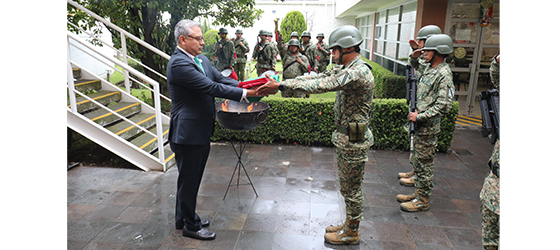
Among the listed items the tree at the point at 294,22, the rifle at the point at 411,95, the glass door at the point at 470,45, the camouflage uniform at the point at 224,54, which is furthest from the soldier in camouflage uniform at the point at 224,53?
the tree at the point at 294,22

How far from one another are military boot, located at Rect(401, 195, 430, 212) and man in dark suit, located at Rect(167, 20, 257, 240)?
7.96ft

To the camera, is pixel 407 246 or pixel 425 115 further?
pixel 425 115

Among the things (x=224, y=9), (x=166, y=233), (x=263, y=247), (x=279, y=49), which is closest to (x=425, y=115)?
(x=263, y=247)

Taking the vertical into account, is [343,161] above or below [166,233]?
above

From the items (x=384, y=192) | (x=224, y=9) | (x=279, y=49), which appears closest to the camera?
(x=384, y=192)

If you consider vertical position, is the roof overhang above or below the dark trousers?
above

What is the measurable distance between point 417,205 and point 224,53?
364 inches

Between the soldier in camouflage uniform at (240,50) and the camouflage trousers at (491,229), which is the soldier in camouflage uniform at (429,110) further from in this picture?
the soldier in camouflage uniform at (240,50)

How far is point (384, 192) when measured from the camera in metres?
4.59

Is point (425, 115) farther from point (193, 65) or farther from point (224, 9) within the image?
point (224, 9)

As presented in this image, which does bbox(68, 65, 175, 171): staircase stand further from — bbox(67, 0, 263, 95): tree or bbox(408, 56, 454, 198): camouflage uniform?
bbox(408, 56, 454, 198): camouflage uniform

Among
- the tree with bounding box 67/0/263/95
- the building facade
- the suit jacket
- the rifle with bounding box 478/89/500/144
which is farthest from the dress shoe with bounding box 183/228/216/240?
the building facade

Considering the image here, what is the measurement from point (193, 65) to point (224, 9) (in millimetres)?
5673

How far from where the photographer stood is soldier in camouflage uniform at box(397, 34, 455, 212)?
12.7 feet
